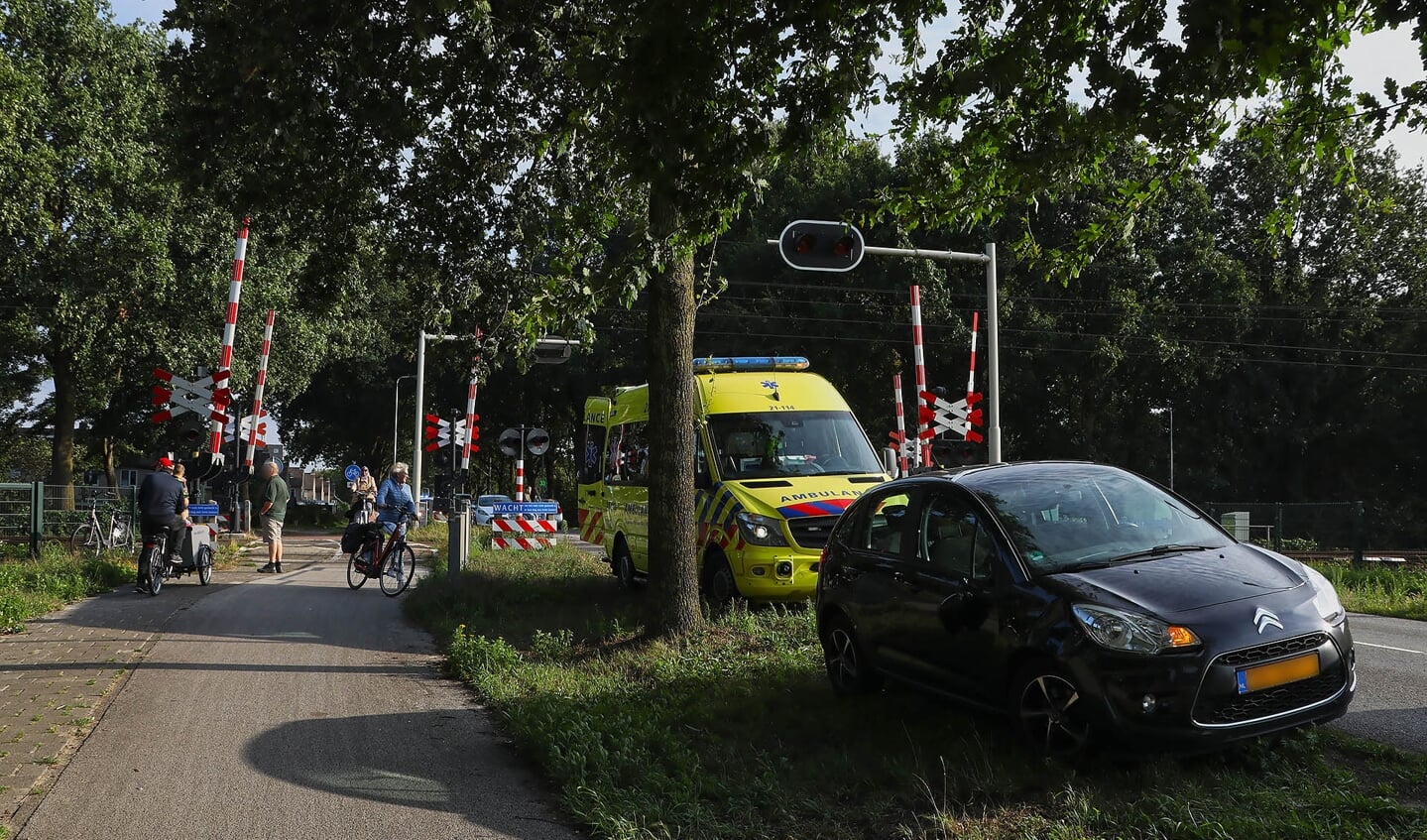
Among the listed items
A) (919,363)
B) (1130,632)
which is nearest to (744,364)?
(919,363)

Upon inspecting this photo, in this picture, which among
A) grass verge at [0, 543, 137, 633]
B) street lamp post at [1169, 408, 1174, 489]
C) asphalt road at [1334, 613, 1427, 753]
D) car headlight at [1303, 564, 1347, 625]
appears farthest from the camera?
street lamp post at [1169, 408, 1174, 489]

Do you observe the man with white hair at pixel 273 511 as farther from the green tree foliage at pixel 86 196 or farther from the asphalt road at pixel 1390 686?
the asphalt road at pixel 1390 686

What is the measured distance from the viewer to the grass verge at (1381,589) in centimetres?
1376

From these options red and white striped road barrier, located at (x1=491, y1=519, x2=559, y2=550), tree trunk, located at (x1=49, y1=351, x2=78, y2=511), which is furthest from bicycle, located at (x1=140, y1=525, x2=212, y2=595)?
tree trunk, located at (x1=49, y1=351, x2=78, y2=511)

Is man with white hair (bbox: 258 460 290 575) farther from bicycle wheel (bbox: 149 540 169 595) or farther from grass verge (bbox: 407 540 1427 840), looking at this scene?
grass verge (bbox: 407 540 1427 840)

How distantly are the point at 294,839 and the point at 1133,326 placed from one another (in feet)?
118

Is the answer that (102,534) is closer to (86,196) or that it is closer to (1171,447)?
(86,196)

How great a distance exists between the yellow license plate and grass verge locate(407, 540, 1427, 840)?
421 mm

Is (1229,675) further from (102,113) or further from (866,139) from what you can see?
(102,113)

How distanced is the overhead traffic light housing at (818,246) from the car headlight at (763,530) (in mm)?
3992

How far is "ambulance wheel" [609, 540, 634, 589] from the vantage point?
14539 mm

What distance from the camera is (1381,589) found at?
15.4 metres

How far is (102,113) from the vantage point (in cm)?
2972

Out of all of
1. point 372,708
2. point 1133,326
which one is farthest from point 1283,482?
point 372,708
